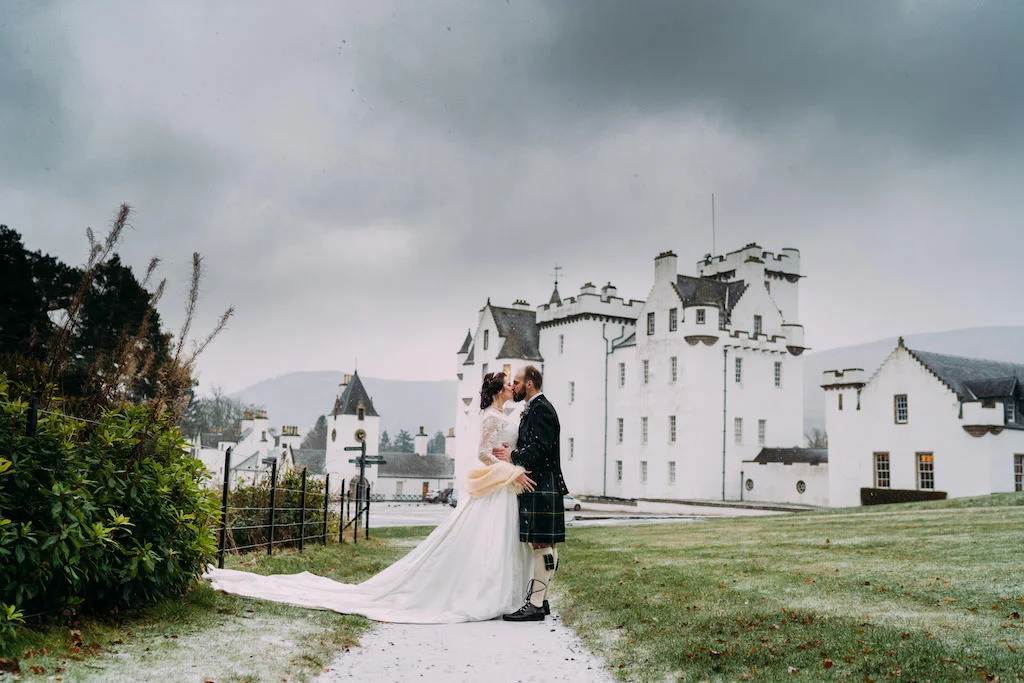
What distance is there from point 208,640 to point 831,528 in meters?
17.2

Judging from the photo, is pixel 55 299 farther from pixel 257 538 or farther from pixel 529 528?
pixel 529 528

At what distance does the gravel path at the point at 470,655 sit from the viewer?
677 cm

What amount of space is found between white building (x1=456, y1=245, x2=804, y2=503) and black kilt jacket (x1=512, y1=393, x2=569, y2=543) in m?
46.2

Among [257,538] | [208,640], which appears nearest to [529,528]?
[208,640]

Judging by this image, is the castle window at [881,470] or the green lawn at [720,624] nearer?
the green lawn at [720,624]

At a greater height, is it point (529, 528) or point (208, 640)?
point (529, 528)

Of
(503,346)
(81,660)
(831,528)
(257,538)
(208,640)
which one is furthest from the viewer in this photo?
(503,346)

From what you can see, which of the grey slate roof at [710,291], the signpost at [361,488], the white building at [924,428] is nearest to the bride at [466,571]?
the signpost at [361,488]

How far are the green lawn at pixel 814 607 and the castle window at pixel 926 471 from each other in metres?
26.0

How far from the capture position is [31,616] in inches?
271

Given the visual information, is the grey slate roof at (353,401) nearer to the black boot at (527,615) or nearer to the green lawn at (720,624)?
the green lawn at (720,624)

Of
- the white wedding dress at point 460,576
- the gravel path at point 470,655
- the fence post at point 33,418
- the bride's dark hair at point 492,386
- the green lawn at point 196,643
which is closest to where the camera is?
the green lawn at point 196,643

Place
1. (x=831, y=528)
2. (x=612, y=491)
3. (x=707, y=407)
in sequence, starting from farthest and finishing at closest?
(x=612, y=491) < (x=707, y=407) < (x=831, y=528)

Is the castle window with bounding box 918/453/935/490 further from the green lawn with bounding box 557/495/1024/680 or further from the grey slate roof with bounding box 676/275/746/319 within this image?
the green lawn with bounding box 557/495/1024/680
